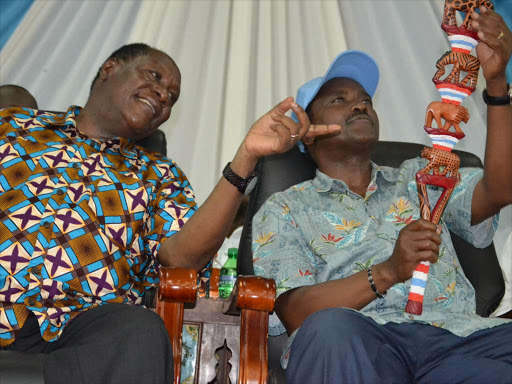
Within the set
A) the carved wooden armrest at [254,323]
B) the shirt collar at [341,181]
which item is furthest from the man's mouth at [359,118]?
the carved wooden armrest at [254,323]

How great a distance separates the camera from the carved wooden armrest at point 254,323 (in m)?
1.42

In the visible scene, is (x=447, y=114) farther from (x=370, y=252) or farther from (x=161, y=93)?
(x=161, y=93)

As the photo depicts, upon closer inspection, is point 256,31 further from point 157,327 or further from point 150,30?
point 157,327

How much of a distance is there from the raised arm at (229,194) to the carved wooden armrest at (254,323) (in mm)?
204

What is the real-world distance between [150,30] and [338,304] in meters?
1.67

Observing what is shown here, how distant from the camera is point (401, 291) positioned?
1599 mm

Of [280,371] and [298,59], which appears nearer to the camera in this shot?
[280,371]

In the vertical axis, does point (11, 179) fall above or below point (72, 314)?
above

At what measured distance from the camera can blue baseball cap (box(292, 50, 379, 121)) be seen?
6.50ft

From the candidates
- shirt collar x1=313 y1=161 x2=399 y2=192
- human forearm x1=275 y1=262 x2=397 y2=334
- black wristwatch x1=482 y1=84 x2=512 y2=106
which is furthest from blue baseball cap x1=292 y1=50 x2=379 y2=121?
human forearm x1=275 y1=262 x2=397 y2=334

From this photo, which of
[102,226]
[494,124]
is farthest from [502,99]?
[102,226]

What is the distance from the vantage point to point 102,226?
5.56ft

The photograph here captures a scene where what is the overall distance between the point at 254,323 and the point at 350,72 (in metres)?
0.90

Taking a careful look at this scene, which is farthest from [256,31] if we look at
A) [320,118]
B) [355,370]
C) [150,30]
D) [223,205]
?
[355,370]
